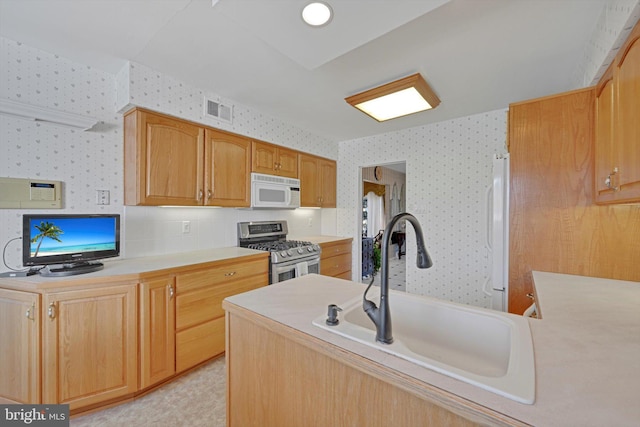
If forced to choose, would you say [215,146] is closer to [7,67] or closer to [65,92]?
[65,92]

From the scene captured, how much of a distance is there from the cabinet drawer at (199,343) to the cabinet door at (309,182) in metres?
1.90

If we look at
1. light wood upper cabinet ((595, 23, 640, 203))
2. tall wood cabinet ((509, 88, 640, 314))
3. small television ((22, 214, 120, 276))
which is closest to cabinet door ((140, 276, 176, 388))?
small television ((22, 214, 120, 276))

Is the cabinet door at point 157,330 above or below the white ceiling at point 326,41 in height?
below

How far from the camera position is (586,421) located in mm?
492

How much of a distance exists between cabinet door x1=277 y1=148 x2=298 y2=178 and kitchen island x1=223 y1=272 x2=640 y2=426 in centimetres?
211

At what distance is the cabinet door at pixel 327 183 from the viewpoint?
155 inches

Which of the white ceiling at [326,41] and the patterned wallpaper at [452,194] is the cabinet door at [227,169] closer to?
the white ceiling at [326,41]

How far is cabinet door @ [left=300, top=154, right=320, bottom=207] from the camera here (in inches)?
141

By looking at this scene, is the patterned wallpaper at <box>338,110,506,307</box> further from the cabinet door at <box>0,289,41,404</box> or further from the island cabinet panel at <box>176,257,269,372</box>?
the cabinet door at <box>0,289,41,404</box>

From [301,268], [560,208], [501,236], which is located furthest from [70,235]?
[560,208]

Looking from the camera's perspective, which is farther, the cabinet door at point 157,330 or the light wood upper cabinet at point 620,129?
the cabinet door at point 157,330

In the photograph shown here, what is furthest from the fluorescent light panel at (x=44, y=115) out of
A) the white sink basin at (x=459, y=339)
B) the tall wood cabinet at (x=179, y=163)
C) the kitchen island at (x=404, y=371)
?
the white sink basin at (x=459, y=339)

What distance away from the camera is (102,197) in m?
2.10

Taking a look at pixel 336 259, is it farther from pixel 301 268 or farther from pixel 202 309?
pixel 202 309
